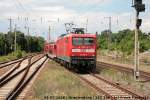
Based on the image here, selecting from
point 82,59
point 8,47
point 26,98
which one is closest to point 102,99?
point 26,98

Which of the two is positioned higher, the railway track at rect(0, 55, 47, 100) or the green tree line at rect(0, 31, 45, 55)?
the green tree line at rect(0, 31, 45, 55)

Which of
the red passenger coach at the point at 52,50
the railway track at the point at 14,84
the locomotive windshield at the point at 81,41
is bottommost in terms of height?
the railway track at the point at 14,84

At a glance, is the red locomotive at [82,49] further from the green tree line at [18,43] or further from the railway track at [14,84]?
the green tree line at [18,43]

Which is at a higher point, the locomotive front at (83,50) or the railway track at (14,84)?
the locomotive front at (83,50)

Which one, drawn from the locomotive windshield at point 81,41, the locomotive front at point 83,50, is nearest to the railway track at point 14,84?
the locomotive front at point 83,50

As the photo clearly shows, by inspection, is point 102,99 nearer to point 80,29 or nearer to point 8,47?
point 80,29

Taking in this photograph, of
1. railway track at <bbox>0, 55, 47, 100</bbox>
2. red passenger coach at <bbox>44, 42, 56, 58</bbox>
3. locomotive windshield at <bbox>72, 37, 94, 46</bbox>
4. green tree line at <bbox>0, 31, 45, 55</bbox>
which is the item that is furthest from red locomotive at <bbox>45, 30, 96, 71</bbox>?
green tree line at <bbox>0, 31, 45, 55</bbox>

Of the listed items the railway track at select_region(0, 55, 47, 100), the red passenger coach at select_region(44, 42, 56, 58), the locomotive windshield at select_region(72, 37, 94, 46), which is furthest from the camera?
the red passenger coach at select_region(44, 42, 56, 58)

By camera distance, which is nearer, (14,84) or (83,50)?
(14,84)

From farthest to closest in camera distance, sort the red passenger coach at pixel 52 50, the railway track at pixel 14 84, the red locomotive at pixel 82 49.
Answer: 1. the red passenger coach at pixel 52 50
2. the red locomotive at pixel 82 49
3. the railway track at pixel 14 84

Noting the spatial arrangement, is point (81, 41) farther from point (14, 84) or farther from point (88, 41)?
point (14, 84)

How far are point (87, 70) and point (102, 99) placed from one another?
1837 centimetres

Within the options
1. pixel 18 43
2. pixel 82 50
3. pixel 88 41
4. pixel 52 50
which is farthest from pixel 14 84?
pixel 18 43

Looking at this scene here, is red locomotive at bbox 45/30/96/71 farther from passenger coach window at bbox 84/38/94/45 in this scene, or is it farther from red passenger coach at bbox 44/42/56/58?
red passenger coach at bbox 44/42/56/58
